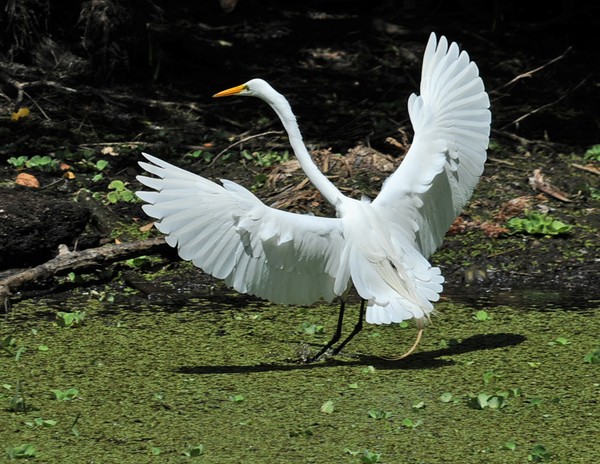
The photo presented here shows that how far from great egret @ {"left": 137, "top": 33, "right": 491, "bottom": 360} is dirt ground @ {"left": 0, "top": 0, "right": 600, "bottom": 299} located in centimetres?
154

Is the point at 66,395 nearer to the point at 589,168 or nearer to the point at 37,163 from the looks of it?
the point at 37,163

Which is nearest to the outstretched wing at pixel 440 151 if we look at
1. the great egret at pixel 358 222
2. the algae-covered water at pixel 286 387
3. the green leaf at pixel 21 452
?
the great egret at pixel 358 222

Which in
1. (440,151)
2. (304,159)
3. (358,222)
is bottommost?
(358,222)

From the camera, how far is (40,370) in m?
5.50

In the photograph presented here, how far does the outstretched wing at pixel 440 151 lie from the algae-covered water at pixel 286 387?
725 millimetres

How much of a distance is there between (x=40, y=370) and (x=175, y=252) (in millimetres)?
1891

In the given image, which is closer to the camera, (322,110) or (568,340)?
(568,340)

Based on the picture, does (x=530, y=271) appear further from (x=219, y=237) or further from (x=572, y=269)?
(x=219, y=237)

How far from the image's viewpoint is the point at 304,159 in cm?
591

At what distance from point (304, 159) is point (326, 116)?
398 centimetres

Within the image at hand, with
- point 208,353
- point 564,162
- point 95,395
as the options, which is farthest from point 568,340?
point 564,162

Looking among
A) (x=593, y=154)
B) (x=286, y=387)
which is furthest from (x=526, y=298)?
(x=593, y=154)

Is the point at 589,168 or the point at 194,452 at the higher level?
the point at 194,452

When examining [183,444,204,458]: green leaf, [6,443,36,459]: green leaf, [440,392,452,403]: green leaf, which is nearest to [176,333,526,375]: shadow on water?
[440,392,452,403]: green leaf
